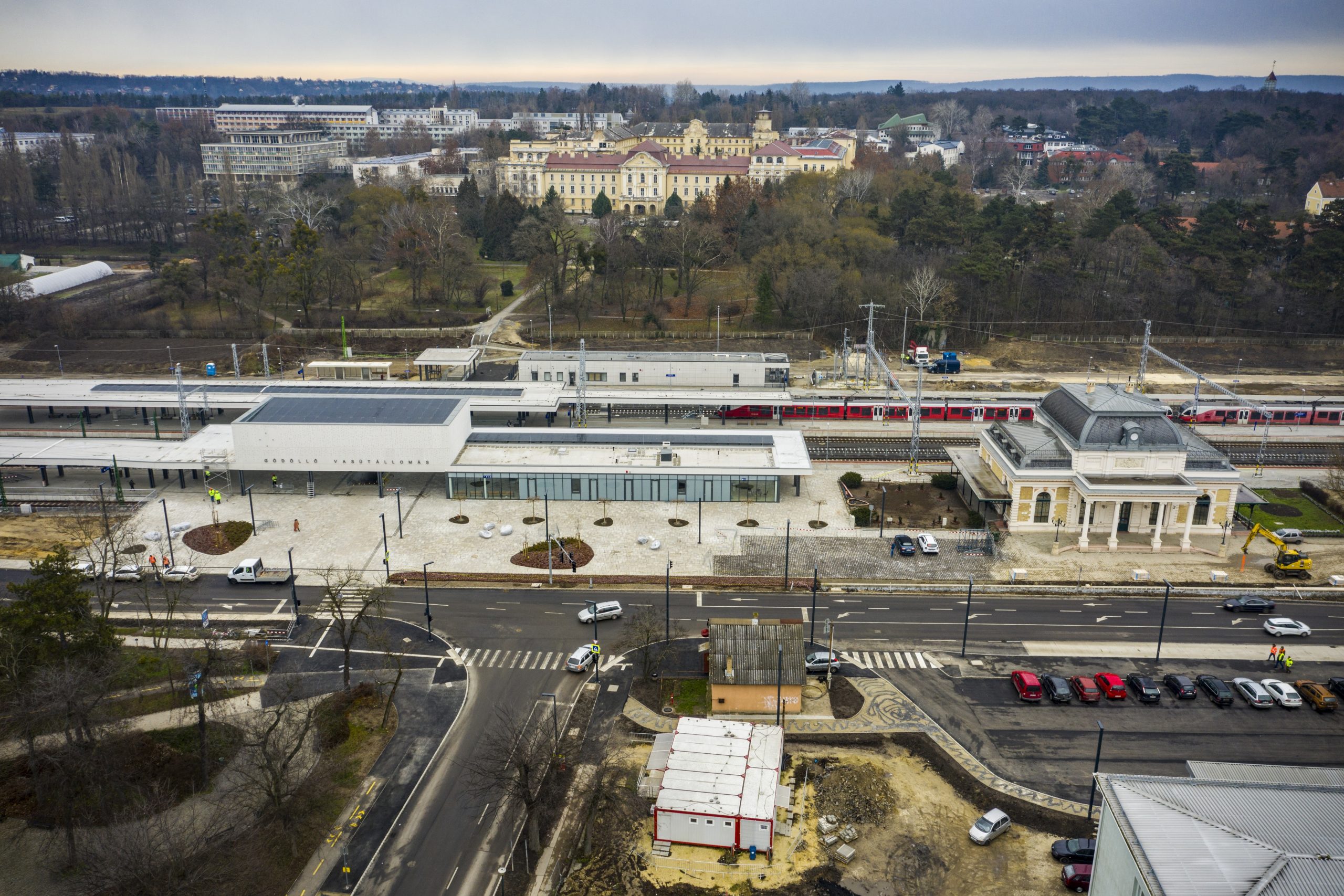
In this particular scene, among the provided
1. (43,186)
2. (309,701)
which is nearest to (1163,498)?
(309,701)

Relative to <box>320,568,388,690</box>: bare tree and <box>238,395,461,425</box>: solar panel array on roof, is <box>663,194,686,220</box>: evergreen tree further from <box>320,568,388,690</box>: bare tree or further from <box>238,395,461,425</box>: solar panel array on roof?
<box>320,568,388,690</box>: bare tree

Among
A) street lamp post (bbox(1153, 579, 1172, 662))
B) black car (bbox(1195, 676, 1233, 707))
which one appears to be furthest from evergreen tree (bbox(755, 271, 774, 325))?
black car (bbox(1195, 676, 1233, 707))

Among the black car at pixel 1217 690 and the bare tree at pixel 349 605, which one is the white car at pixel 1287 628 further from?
the bare tree at pixel 349 605

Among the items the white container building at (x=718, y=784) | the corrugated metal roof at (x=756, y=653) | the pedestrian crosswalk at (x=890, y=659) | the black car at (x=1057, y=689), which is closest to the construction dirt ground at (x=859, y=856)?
the white container building at (x=718, y=784)

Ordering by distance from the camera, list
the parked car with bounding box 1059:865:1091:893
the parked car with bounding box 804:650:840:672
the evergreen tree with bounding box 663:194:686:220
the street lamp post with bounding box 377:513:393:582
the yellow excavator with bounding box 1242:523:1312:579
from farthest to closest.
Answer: the evergreen tree with bounding box 663:194:686:220, the yellow excavator with bounding box 1242:523:1312:579, the street lamp post with bounding box 377:513:393:582, the parked car with bounding box 804:650:840:672, the parked car with bounding box 1059:865:1091:893

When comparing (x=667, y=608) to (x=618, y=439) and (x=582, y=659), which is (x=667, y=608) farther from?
(x=618, y=439)

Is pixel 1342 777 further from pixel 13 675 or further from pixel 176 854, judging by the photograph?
pixel 13 675

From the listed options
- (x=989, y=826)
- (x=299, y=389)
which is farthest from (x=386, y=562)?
(x=989, y=826)
